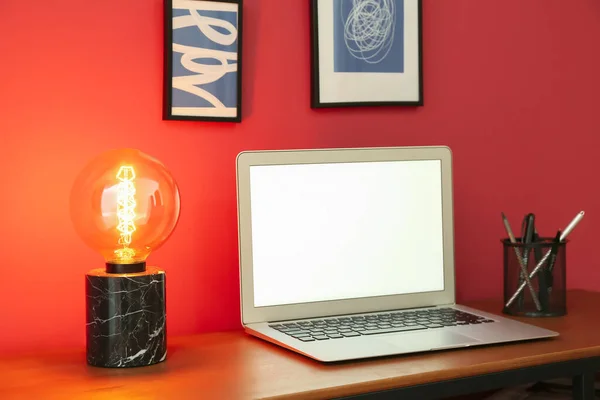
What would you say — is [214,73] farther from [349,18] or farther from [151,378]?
[151,378]

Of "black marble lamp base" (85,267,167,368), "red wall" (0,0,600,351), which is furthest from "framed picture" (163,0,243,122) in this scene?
"black marble lamp base" (85,267,167,368)

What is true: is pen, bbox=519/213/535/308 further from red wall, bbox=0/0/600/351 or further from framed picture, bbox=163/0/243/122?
framed picture, bbox=163/0/243/122

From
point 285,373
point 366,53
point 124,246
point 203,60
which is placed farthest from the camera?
point 366,53

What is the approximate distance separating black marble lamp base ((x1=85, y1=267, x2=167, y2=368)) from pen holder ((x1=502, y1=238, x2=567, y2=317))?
2.34 ft

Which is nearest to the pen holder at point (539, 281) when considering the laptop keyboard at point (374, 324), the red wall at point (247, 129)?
the laptop keyboard at point (374, 324)

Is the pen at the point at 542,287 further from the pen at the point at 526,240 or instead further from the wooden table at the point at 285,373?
the wooden table at the point at 285,373

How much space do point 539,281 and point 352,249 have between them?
0.37 metres

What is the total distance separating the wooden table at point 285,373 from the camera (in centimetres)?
104

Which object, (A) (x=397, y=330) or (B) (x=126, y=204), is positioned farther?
(A) (x=397, y=330)

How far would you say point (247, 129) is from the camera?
154 centimetres

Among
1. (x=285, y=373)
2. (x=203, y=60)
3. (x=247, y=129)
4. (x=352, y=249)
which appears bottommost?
(x=285, y=373)

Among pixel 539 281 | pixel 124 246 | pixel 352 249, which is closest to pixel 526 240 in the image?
pixel 539 281

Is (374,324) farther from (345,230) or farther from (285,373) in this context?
(285,373)

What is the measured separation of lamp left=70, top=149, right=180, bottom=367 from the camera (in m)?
1.17
